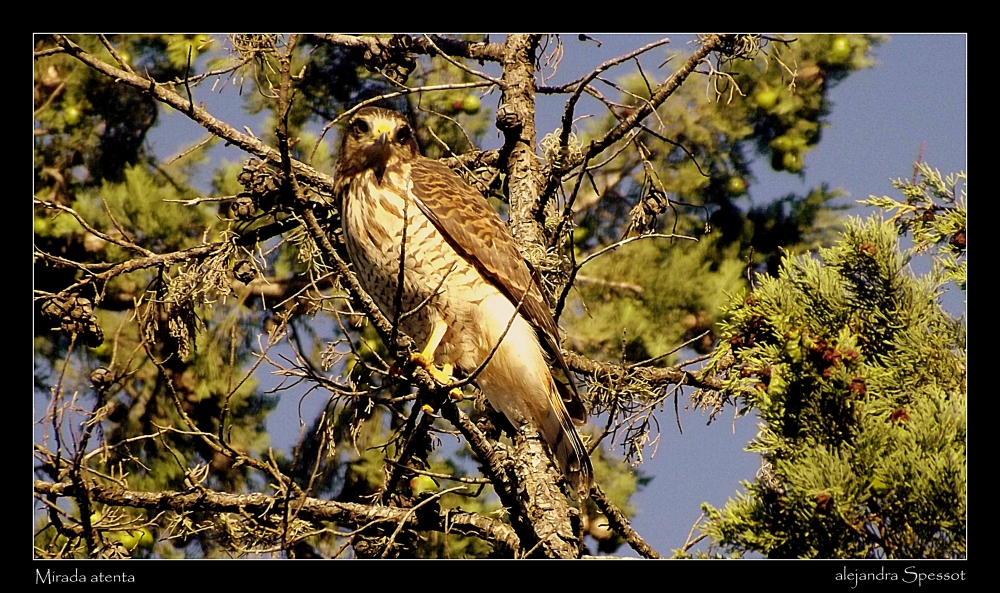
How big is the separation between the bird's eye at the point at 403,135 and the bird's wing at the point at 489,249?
0.85 ft

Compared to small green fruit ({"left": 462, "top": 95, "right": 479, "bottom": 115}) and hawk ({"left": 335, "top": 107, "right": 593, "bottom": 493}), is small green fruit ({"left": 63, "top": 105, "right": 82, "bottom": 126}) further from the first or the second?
small green fruit ({"left": 462, "top": 95, "right": 479, "bottom": 115})

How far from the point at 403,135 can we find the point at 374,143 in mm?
243

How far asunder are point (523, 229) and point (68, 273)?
2.64 metres

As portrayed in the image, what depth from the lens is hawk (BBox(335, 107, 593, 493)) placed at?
406cm

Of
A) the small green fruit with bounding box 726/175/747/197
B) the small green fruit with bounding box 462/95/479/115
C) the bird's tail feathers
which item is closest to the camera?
the bird's tail feathers

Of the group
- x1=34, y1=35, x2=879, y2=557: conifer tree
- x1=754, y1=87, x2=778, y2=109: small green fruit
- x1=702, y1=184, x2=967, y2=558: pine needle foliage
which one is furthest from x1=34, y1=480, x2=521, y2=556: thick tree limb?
x1=754, y1=87, x2=778, y2=109: small green fruit

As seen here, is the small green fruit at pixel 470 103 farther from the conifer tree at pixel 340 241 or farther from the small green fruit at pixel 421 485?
the small green fruit at pixel 421 485

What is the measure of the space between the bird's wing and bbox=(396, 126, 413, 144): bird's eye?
10.2 inches

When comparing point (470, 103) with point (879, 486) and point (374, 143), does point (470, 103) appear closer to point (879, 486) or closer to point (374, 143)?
point (374, 143)

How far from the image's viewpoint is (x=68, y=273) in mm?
5258

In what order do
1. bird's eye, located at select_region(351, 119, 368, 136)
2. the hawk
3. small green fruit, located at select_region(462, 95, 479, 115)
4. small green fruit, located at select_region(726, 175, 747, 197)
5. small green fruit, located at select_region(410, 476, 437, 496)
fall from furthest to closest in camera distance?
small green fruit, located at select_region(726, 175, 747, 197) < small green fruit, located at select_region(462, 95, 479, 115) < small green fruit, located at select_region(410, 476, 437, 496) < bird's eye, located at select_region(351, 119, 368, 136) < the hawk

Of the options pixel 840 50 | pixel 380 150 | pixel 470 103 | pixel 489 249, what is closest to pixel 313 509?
pixel 489 249
